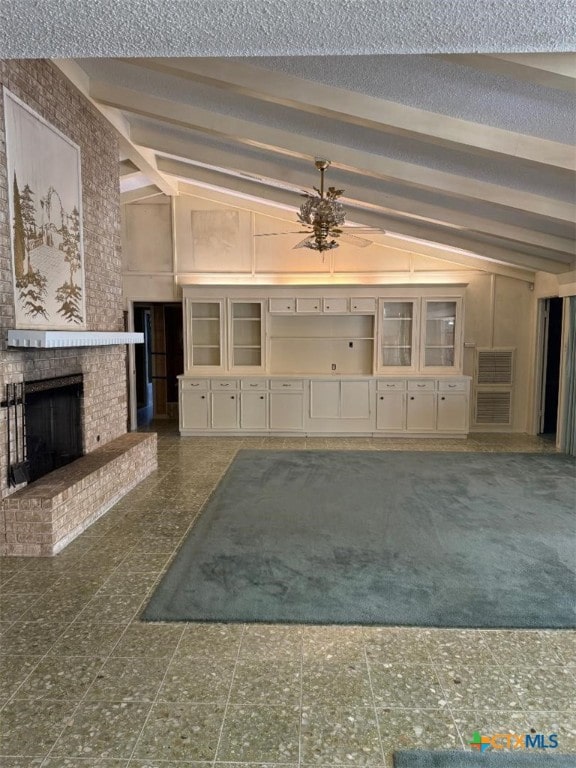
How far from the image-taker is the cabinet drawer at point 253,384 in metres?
7.64

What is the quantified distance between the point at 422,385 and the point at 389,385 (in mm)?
491

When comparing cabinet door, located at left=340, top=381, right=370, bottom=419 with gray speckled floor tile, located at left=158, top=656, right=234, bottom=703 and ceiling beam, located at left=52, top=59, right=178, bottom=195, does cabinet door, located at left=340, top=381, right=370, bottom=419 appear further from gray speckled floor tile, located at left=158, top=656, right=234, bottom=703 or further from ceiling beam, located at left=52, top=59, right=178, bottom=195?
gray speckled floor tile, located at left=158, top=656, right=234, bottom=703

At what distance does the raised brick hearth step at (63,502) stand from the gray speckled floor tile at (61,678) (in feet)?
4.21

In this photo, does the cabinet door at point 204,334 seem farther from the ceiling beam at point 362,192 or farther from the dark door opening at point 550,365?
the dark door opening at point 550,365

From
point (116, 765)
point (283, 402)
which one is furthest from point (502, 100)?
point (283, 402)

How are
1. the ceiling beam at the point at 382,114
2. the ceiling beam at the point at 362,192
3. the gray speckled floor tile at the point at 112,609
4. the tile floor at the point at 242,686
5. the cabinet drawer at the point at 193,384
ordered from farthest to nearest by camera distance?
the cabinet drawer at the point at 193,384 < the ceiling beam at the point at 362,192 < the ceiling beam at the point at 382,114 < the gray speckled floor tile at the point at 112,609 < the tile floor at the point at 242,686

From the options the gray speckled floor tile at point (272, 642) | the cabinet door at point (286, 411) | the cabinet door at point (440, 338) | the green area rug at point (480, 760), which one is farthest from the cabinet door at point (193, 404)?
the green area rug at point (480, 760)

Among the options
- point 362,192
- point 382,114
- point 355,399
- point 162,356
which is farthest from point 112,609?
point 162,356

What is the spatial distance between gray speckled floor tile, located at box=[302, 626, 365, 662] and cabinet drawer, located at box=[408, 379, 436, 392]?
5.27 meters

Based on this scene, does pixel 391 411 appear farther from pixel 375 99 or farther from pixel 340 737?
pixel 340 737

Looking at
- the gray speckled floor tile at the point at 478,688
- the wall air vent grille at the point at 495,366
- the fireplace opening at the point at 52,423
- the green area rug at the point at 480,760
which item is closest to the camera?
the green area rug at the point at 480,760

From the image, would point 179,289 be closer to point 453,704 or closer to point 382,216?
point 382,216

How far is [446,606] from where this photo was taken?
2.89 meters

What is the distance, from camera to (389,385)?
7613 millimetres
